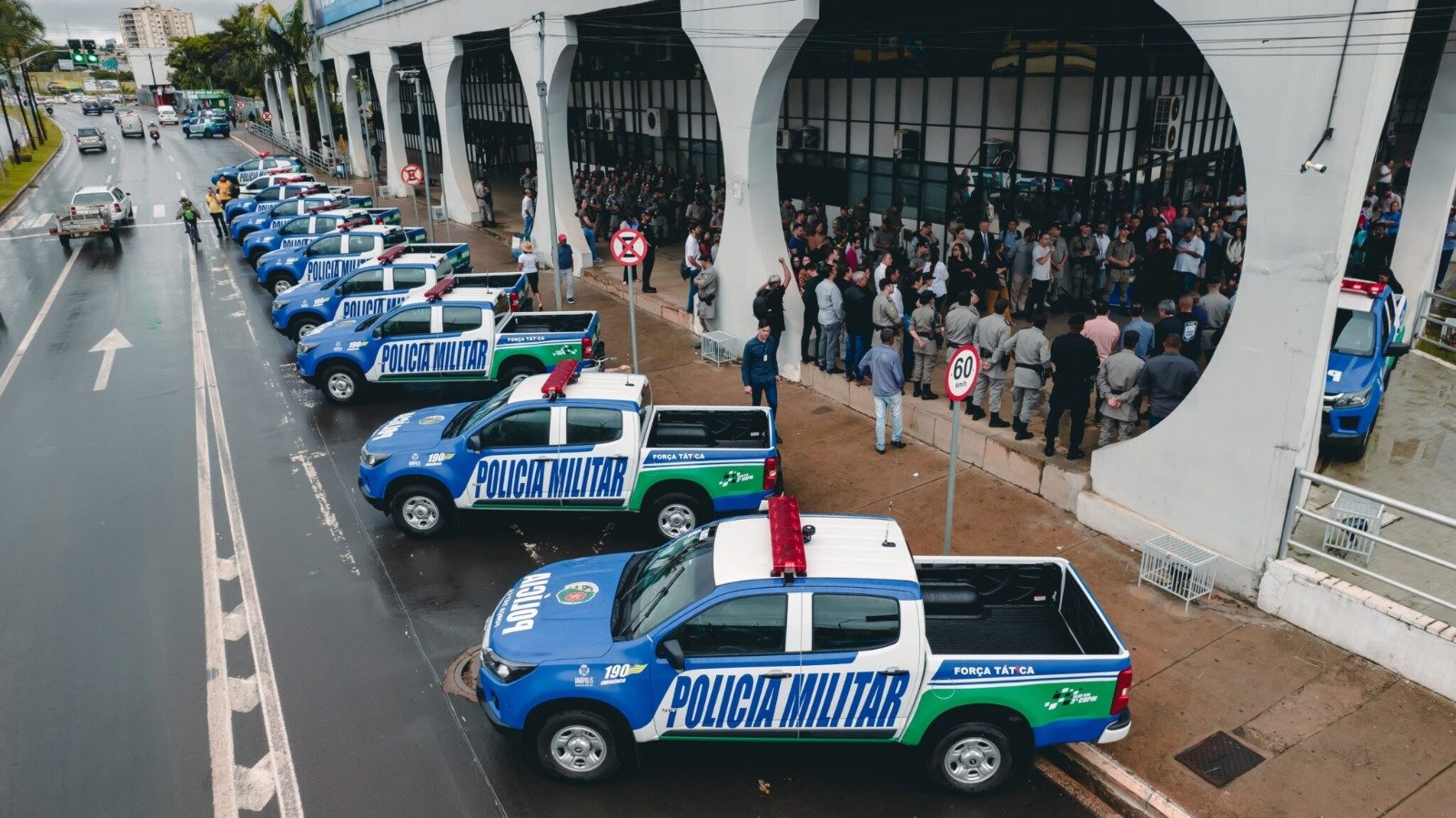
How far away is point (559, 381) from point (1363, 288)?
9.98m

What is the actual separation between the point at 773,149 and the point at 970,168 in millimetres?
5286

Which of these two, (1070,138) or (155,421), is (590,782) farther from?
(1070,138)

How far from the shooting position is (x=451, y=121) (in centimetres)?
2764

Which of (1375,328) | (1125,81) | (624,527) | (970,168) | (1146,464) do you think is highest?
(1125,81)

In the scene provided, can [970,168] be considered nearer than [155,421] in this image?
No

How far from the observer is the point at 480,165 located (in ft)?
150

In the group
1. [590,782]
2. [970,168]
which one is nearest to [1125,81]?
[970,168]

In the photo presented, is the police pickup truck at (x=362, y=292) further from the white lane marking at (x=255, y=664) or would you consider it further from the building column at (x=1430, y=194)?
the building column at (x=1430, y=194)

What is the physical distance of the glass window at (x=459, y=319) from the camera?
13.9 metres

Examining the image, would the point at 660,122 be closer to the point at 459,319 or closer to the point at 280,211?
the point at 280,211

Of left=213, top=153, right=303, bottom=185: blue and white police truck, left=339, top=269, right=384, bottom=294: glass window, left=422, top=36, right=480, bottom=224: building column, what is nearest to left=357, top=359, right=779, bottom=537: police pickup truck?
left=339, top=269, right=384, bottom=294: glass window

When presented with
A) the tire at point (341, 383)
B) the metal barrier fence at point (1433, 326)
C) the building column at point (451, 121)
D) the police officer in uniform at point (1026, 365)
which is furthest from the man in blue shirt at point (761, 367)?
the building column at point (451, 121)

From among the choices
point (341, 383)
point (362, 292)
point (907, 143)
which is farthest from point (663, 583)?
point (907, 143)

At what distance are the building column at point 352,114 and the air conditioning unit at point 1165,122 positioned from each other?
29138 mm
